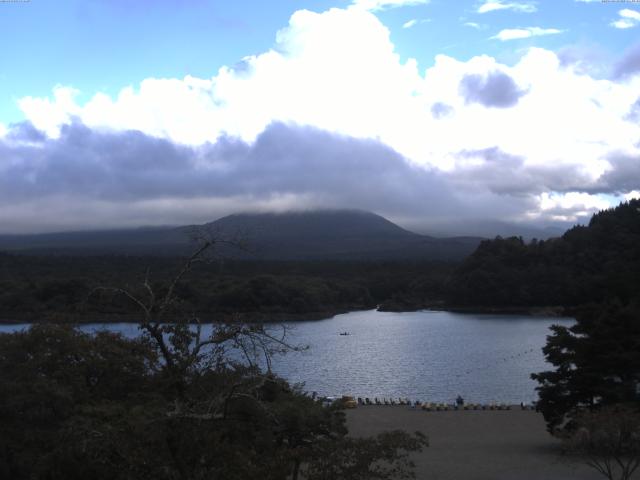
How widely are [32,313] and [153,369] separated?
41886 mm

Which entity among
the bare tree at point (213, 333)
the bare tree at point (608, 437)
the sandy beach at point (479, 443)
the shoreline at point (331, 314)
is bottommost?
the shoreline at point (331, 314)

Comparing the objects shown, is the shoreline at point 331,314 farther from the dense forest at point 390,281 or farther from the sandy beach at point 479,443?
the sandy beach at point 479,443

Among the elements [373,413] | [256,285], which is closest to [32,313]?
[256,285]

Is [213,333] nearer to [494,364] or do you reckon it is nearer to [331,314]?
[494,364]

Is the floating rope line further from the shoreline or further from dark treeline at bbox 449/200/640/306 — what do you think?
dark treeline at bbox 449/200/640/306

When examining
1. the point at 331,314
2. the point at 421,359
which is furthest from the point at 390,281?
the point at 421,359

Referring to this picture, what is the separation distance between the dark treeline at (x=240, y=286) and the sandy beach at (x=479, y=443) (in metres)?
17.5

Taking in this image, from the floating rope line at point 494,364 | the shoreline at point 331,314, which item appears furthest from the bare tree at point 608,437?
the shoreline at point 331,314

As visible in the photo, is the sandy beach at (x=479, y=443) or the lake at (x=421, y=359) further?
the lake at (x=421, y=359)

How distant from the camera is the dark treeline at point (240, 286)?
47.6 metres

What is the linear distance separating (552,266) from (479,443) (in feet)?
182

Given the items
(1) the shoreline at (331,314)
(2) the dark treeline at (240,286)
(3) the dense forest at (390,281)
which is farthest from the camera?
(3) the dense forest at (390,281)

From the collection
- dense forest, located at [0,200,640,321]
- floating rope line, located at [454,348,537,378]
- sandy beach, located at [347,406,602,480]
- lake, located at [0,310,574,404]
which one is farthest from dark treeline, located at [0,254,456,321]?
sandy beach, located at [347,406,602,480]

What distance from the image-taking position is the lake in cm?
2660
